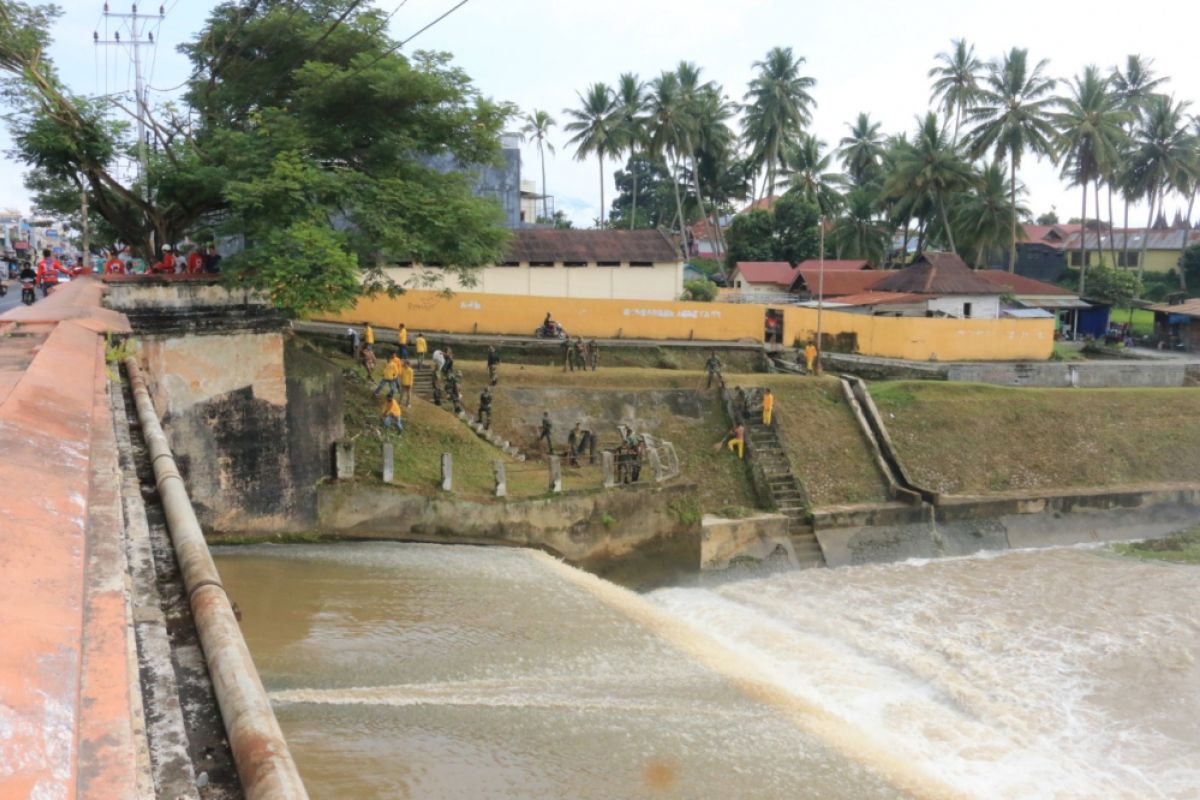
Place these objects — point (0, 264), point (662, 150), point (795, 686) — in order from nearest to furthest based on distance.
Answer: point (795, 686), point (0, 264), point (662, 150)

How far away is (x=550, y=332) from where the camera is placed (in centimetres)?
2902

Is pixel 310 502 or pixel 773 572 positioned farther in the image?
pixel 773 572

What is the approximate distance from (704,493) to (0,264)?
32.0m

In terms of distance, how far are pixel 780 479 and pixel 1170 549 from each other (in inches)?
379

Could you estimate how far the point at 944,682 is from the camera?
553 inches

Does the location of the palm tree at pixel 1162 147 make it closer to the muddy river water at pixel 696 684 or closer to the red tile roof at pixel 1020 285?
the red tile roof at pixel 1020 285

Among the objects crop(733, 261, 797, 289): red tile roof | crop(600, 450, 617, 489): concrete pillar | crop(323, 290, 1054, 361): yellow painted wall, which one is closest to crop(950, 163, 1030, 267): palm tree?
crop(733, 261, 797, 289): red tile roof

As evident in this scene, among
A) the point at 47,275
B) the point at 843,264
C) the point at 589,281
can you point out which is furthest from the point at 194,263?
the point at 843,264

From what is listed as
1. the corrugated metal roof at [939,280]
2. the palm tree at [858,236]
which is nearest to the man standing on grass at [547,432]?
the corrugated metal roof at [939,280]

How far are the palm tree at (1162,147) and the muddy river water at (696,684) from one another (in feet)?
109

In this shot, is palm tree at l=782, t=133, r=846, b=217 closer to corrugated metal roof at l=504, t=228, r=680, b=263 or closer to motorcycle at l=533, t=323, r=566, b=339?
corrugated metal roof at l=504, t=228, r=680, b=263

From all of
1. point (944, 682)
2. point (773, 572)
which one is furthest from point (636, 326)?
point (944, 682)

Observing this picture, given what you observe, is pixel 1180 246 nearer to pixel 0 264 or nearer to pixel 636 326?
pixel 636 326

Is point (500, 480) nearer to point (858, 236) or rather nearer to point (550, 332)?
point (550, 332)
